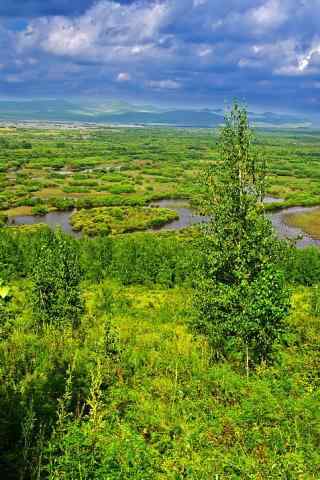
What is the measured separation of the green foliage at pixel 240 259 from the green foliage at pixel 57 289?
8126 millimetres

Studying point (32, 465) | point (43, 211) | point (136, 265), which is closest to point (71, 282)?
point (32, 465)

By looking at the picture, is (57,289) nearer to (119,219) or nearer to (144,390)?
(144,390)

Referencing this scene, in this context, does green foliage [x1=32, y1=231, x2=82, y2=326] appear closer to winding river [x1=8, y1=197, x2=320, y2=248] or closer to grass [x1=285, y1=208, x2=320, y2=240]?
winding river [x1=8, y1=197, x2=320, y2=248]

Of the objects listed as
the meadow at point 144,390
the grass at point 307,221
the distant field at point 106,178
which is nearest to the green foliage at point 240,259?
the meadow at point 144,390

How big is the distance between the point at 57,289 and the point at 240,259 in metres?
11.0

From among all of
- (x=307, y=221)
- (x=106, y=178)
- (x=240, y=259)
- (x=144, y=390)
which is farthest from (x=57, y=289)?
(x=106, y=178)

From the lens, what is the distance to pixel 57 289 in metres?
21.7

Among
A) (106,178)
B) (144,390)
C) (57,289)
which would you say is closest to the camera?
→ (144,390)

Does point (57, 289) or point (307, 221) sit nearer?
point (57, 289)

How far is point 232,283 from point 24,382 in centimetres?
785

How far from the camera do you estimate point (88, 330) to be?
21.4 meters

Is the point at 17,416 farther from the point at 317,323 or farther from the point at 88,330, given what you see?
the point at 317,323

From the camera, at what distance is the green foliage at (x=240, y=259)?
1423cm

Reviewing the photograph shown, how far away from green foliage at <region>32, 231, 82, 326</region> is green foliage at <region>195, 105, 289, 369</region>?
8.13m
